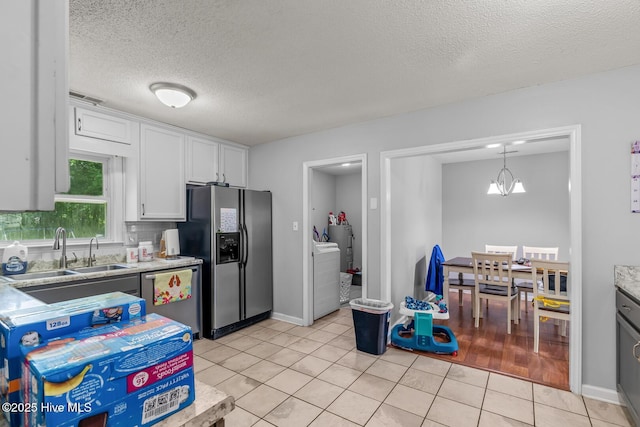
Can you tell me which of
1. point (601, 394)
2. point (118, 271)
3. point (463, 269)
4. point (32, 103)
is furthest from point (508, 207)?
point (32, 103)

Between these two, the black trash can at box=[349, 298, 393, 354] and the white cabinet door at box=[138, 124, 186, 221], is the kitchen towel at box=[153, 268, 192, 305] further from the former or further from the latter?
the black trash can at box=[349, 298, 393, 354]

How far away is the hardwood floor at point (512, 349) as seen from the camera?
2.71m

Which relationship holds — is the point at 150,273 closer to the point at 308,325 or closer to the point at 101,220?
the point at 101,220

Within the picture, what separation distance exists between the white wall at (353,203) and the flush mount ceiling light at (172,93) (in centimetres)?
445

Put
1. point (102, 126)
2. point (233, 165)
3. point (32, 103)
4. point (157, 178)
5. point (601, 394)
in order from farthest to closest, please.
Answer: point (233, 165)
point (157, 178)
point (102, 126)
point (601, 394)
point (32, 103)

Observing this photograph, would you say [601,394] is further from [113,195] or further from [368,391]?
[113,195]

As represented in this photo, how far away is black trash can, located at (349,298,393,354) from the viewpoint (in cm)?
306

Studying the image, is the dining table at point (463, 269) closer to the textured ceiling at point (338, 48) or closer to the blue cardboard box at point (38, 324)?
the textured ceiling at point (338, 48)

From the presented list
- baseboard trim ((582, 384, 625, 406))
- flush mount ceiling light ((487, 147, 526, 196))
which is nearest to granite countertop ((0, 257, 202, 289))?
baseboard trim ((582, 384, 625, 406))

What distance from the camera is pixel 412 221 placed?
4.39 m

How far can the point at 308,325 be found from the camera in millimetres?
3916

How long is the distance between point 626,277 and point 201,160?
4.13m

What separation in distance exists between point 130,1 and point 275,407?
262 centimetres

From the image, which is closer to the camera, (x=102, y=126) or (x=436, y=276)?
(x=102, y=126)
